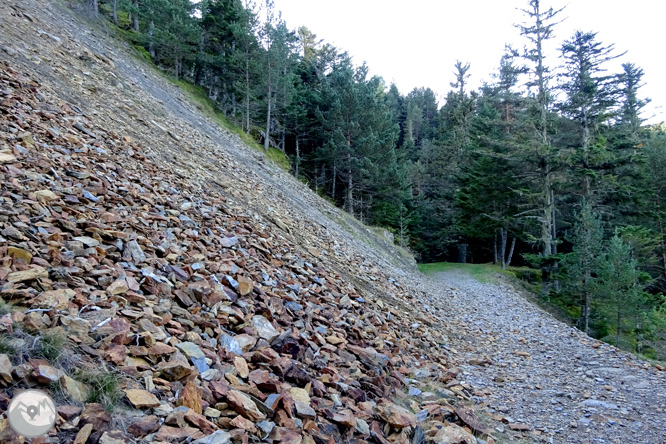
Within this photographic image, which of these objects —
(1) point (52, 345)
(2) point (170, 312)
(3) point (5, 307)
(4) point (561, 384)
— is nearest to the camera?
(1) point (52, 345)

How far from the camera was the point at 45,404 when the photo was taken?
6.63 feet

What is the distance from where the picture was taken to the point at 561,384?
607cm

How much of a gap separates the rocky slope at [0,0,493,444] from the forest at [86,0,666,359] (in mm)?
13827

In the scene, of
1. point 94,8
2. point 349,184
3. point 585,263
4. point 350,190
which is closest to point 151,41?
point 94,8

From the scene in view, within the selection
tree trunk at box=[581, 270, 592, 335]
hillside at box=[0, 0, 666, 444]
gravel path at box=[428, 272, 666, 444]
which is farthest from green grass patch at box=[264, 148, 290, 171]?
gravel path at box=[428, 272, 666, 444]

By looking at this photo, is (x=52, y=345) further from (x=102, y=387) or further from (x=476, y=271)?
(x=476, y=271)

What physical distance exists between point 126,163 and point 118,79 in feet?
25.7

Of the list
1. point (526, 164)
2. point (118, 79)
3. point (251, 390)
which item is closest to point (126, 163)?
point (251, 390)

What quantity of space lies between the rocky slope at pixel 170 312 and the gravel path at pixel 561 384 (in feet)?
2.36

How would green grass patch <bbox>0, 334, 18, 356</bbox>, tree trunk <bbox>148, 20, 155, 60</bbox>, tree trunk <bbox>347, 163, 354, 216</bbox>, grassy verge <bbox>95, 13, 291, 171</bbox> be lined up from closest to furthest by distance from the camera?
1. green grass patch <bbox>0, 334, 18, 356</bbox>
2. grassy verge <bbox>95, 13, 291, 171</bbox>
3. tree trunk <bbox>148, 20, 155, 60</bbox>
4. tree trunk <bbox>347, 163, 354, 216</bbox>

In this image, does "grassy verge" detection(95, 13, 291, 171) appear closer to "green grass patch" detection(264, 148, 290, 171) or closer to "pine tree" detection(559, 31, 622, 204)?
"green grass patch" detection(264, 148, 290, 171)

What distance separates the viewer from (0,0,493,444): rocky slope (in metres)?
2.42

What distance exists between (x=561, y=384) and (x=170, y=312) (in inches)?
249

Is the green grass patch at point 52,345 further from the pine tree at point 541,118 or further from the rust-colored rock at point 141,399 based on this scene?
the pine tree at point 541,118
